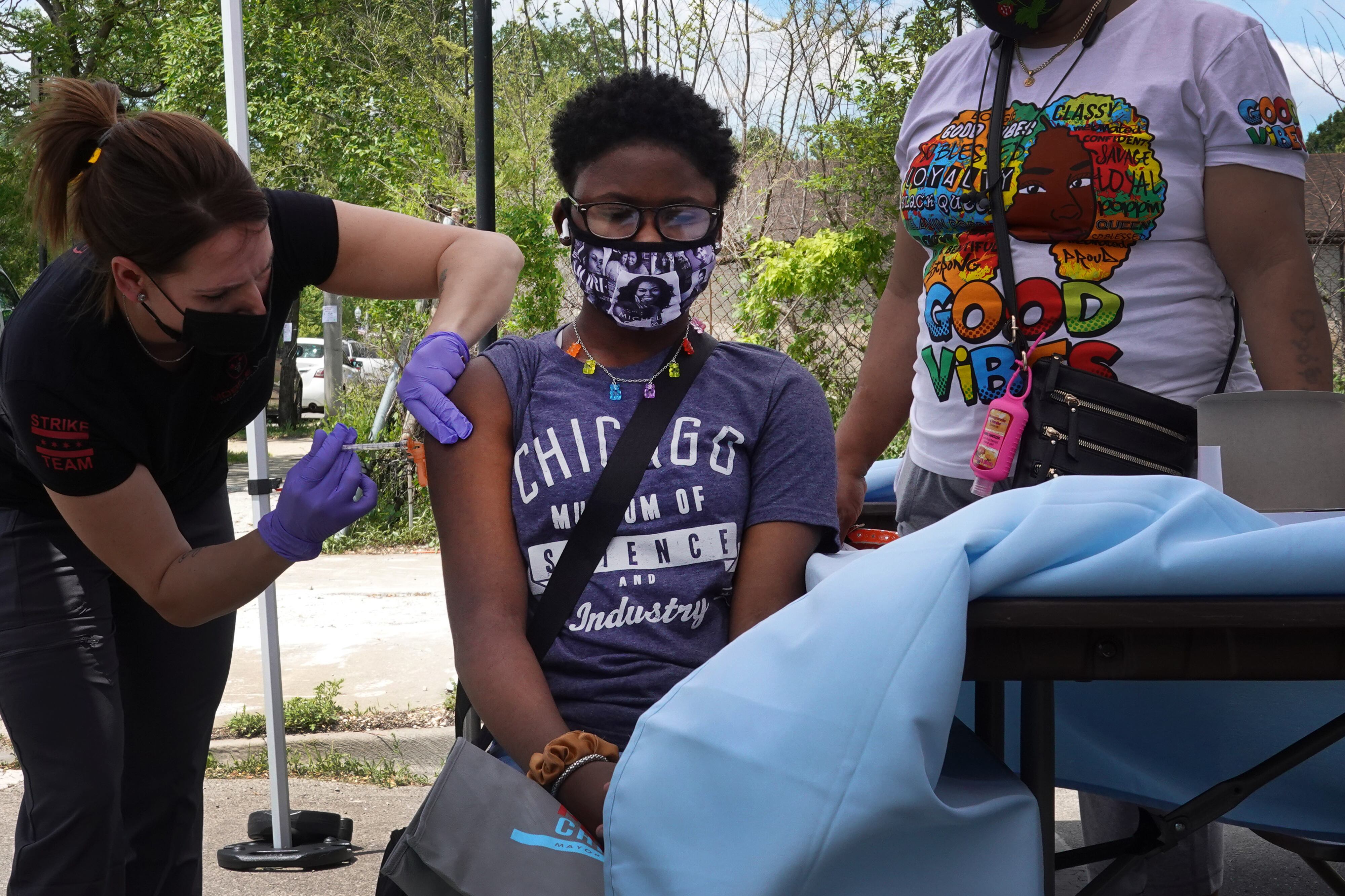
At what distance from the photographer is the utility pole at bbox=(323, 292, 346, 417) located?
413 inches

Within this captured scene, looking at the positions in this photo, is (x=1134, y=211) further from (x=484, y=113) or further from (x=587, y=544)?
(x=484, y=113)

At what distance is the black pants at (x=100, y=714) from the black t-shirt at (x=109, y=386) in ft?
0.42

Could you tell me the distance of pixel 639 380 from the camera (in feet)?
5.56

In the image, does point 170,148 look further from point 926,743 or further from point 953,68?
point 926,743

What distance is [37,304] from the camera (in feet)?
5.90

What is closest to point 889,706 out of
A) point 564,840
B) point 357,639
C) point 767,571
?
point 564,840

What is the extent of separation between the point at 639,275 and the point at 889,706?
880mm

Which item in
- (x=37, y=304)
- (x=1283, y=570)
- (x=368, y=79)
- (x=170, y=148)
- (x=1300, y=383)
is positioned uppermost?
(x=368, y=79)

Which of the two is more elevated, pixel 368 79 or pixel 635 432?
pixel 368 79

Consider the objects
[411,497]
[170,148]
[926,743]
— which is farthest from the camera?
[411,497]

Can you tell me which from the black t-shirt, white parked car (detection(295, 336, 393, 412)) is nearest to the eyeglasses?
the black t-shirt

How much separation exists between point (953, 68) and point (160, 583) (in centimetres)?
150

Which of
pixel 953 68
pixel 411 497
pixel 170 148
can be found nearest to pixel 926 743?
pixel 953 68

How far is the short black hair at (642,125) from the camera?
170 cm
